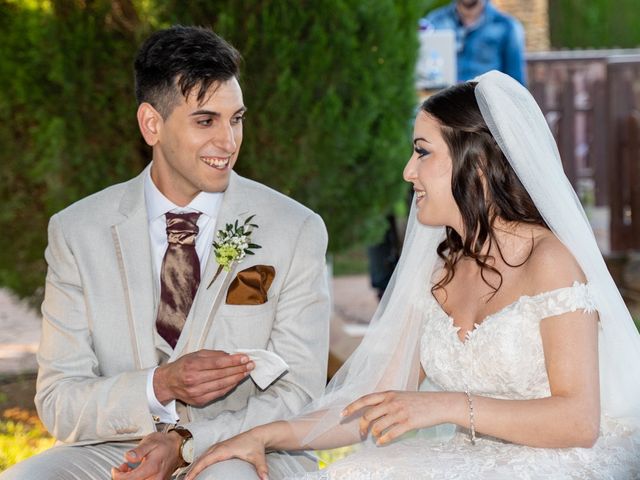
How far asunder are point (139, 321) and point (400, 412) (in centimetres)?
107

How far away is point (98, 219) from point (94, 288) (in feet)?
0.77

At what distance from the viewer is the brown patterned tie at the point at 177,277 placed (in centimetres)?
384

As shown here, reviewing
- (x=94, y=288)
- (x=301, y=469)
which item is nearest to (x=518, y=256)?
(x=301, y=469)

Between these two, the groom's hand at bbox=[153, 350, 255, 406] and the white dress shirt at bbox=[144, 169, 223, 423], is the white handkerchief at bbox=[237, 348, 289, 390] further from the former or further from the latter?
the white dress shirt at bbox=[144, 169, 223, 423]

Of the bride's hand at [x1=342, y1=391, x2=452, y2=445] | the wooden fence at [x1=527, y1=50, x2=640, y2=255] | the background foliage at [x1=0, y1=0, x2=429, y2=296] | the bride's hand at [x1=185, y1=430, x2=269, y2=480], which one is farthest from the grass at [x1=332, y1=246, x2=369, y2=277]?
the bride's hand at [x1=342, y1=391, x2=452, y2=445]

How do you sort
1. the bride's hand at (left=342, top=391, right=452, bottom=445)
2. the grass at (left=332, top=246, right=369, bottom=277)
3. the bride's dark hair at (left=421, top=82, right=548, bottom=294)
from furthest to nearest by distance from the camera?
the grass at (left=332, top=246, right=369, bottom=277) < the bride's dark hair at (left=421, top=82, right=548, bottom=294) < the bride's hand at (left=342, top=391, right=452, bottom=445)

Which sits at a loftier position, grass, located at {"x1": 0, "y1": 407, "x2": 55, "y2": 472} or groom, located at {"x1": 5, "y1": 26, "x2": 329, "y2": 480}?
groom, located at {"x1": 5, "y1": 26, "x2": 329, "y2": 480}

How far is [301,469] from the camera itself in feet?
12.0

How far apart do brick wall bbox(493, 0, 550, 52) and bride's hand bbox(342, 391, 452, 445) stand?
1780 cm

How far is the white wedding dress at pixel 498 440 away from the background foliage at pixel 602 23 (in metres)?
18.4

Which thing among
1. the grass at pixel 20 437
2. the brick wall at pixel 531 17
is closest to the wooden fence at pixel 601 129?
the brick wall at pixel 531 17

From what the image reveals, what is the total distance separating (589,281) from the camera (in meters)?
3.27

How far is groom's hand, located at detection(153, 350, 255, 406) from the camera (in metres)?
3.42

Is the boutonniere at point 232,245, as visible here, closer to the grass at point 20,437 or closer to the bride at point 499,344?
the bride at point 499,344
